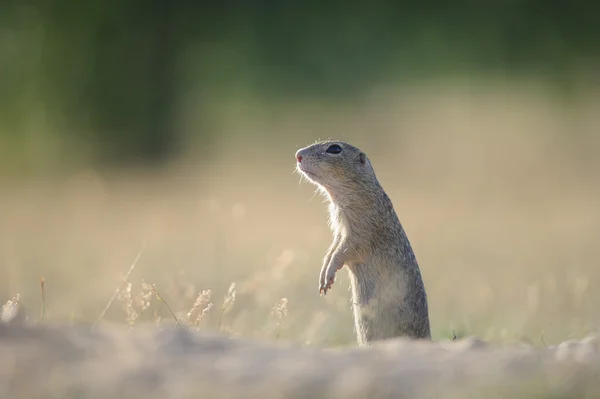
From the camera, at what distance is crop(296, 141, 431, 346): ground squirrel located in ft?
21.3

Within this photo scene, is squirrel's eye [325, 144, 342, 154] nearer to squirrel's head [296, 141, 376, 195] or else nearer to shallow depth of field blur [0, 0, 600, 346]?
squirrel's head [296, 141, 376, 195]

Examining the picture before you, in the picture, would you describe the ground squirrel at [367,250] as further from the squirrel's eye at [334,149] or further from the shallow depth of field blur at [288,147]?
the shallow depth of field blur at [288,147]

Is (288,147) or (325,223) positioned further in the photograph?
(288,147)

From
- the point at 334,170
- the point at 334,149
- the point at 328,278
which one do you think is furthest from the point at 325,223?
the point at 328,278

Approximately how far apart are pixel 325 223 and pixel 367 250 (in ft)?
27.4

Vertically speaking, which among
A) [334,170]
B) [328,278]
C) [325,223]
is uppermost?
[334,170]

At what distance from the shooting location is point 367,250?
270 inches

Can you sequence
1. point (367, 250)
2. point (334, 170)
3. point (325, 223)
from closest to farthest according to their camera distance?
point (367, 250), point (334, 170), point (325, 223)

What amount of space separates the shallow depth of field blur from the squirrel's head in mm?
711

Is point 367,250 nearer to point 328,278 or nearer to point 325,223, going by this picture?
point 328,278

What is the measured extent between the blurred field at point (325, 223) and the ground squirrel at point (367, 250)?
435 mm

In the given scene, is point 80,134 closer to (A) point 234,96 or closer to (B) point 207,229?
(A) point 234,96

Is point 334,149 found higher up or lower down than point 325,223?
higher up

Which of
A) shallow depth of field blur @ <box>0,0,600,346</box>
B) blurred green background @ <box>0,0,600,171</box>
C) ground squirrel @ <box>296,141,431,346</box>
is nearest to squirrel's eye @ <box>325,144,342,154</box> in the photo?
ground squirrel @ <box>296,141,431,346</box>
